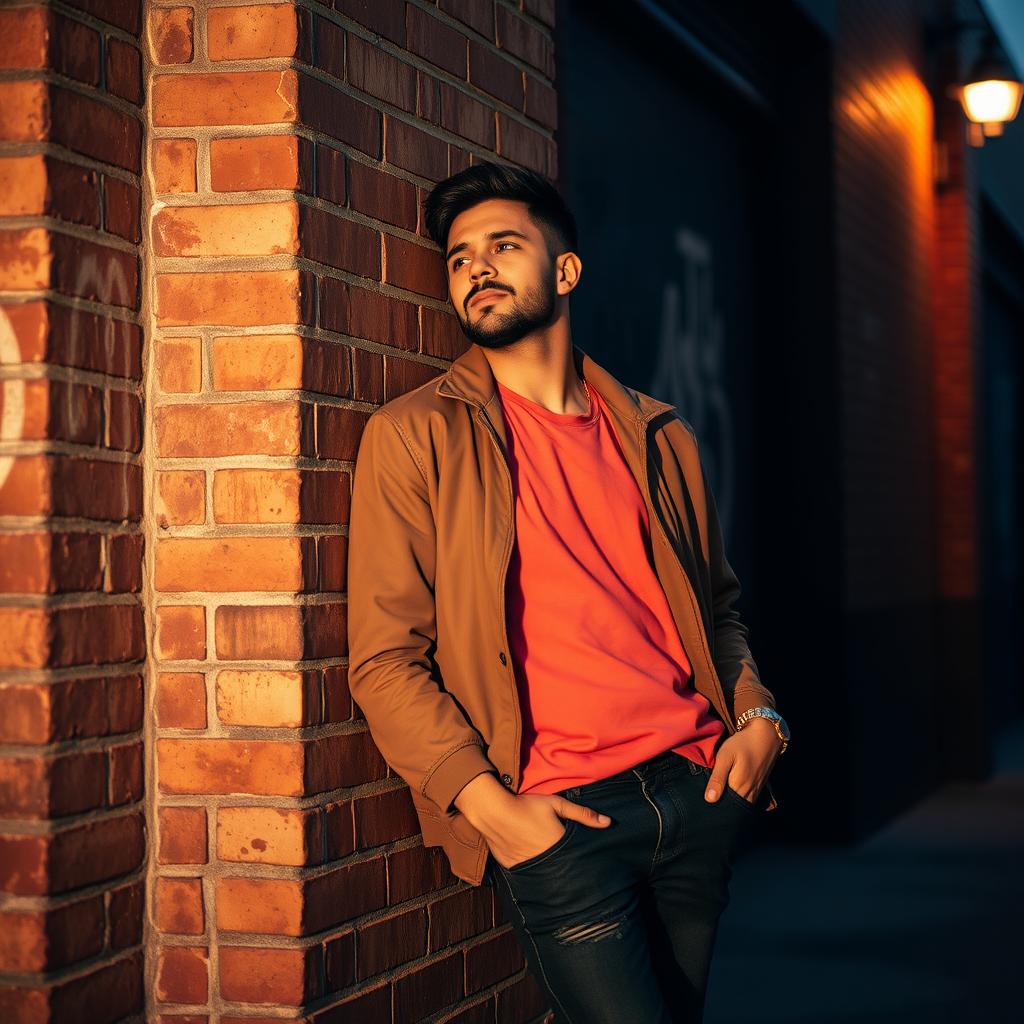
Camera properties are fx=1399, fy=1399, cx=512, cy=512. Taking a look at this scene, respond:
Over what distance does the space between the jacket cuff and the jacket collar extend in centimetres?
69

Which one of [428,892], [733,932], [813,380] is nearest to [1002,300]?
[813,380]

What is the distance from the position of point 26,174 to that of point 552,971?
1707mm

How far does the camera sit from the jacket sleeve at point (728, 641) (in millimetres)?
→ 3043

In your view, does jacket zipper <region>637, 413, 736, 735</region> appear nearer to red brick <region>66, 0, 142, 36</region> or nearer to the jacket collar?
the jacket collar

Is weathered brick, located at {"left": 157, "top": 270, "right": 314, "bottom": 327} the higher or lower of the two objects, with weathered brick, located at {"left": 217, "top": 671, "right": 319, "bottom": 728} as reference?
higher

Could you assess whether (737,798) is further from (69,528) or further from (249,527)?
(69,528)

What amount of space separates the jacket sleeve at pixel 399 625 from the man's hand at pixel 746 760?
1.72ft

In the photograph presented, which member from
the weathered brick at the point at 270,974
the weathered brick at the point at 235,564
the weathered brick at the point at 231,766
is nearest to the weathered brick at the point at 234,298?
the weathered brick at the point at 235,564

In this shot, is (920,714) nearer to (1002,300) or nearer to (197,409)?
(1002,300)

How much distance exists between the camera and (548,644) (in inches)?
106

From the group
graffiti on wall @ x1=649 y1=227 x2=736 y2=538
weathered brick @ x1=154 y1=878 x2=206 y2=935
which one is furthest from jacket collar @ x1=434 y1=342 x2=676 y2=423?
graffiti on wall @ x1=649 y1=227 x2=736 y2=538

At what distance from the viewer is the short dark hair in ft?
9.41

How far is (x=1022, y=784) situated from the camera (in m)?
9.52

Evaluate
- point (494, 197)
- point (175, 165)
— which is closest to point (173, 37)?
point (175, 165)
